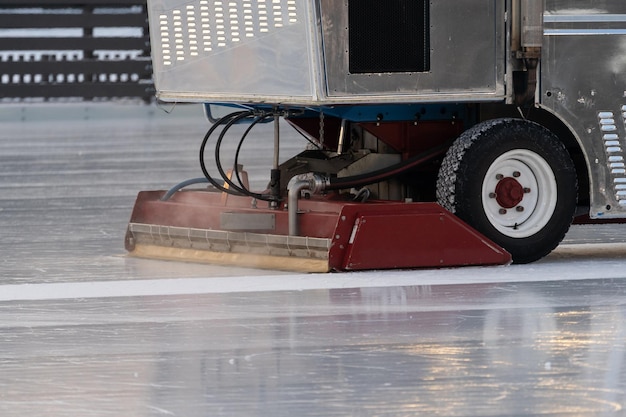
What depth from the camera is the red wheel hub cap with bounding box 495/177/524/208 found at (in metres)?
5.36

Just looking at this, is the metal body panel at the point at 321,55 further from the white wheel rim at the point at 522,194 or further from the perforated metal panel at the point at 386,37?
the white wheel rim at the point at 522,194

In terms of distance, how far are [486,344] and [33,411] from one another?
1.29 meters

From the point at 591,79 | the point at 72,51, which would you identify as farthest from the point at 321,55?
the point at 72,51

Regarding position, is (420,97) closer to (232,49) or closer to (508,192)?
(508,192)

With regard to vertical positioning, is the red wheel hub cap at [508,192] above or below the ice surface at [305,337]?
above

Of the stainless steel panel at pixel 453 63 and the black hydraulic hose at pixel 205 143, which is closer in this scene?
the stainless steel panel at pixel 453 63

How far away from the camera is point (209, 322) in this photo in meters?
4.19

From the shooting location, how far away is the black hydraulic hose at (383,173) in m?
5.55

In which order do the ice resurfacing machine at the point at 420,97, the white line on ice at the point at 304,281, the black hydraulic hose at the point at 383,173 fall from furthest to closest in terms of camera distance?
the black hydraulic hose at the point at 383,173 < the ice resurfacing machine at the point at 420,97 < the white line on ice at the point at 304,281

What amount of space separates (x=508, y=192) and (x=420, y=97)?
19.9 inches

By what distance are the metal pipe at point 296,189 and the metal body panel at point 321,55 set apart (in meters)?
0.35

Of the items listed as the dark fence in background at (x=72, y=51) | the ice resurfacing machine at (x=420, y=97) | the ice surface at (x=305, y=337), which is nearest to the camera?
the ice surface at (x=305, y=337)

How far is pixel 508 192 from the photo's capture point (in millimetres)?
5363

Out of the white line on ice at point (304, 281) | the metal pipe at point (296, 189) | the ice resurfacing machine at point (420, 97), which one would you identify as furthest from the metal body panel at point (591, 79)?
the metal pipe at point (296, 189)
